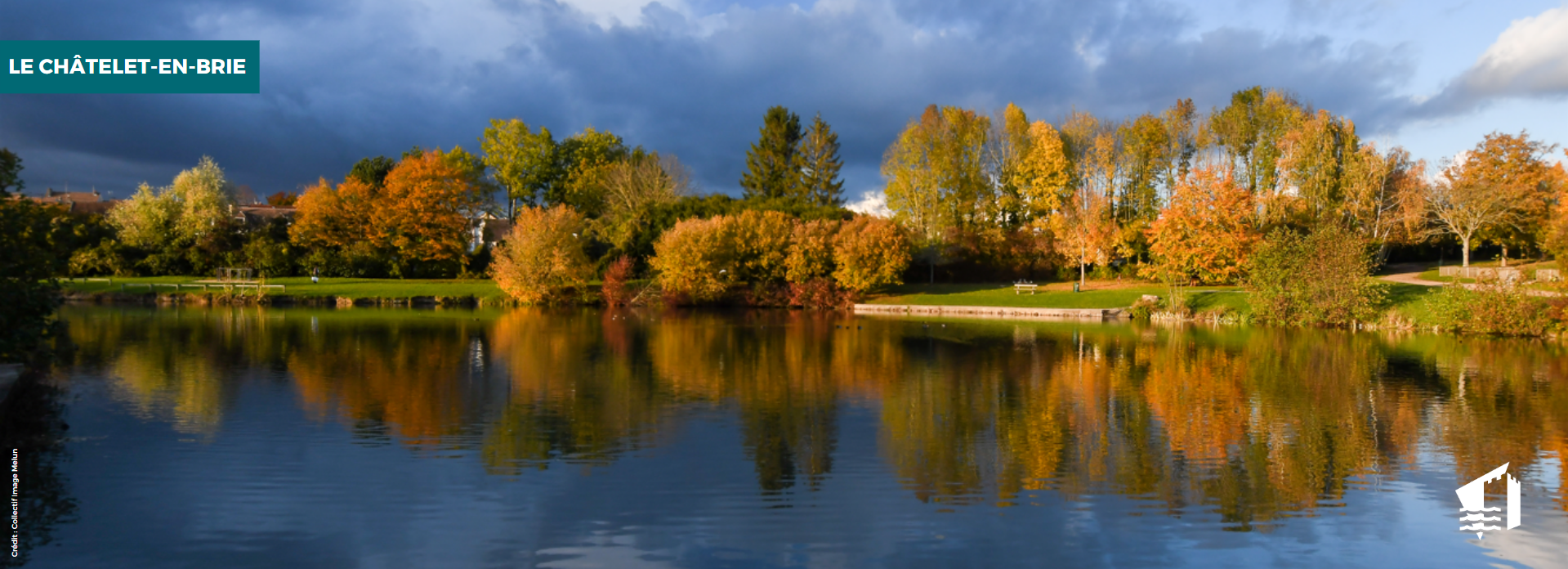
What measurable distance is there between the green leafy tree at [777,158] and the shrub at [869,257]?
69.3 ft

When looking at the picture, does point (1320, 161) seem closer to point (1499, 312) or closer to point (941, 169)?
point (941, 169)

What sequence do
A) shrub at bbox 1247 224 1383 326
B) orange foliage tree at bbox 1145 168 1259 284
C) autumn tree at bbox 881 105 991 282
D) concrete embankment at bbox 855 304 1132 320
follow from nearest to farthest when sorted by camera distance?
shrub at bbox 1247 224 1383 326, orange foliage tree at bbox 1145 168 1259 284, concrete embankment at bbox 855 304 1132 320, autumn tree at bbox 881 105 991 282

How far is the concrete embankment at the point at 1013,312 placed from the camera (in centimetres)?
3775

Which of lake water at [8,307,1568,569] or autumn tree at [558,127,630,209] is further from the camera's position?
autumn tree at [558,127,630,209]

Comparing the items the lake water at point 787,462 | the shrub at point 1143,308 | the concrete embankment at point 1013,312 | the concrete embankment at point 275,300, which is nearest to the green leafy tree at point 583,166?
the concrete embankment at point 275,300

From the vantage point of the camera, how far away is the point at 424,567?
6.45 m

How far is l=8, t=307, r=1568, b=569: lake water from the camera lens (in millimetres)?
6957

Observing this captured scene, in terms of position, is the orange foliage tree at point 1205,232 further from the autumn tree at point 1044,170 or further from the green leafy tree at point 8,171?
the green leafy tree at point 8,171

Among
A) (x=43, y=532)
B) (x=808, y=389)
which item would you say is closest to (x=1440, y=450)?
(x=808, y=389)

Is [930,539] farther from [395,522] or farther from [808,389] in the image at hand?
[808,389]

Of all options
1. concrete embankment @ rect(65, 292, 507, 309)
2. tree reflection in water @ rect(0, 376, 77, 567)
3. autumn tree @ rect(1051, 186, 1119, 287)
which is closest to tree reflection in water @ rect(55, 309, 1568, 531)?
tree reflection in water @ rect(0, 376, 77, 567)

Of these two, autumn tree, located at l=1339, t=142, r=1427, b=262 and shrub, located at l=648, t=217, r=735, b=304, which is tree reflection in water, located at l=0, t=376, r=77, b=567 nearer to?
shrub, located at l=648, t=217, r=735, b=304

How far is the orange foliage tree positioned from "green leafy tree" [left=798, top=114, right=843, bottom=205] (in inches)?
1202

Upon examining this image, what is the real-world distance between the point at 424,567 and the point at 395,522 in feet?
3.87
